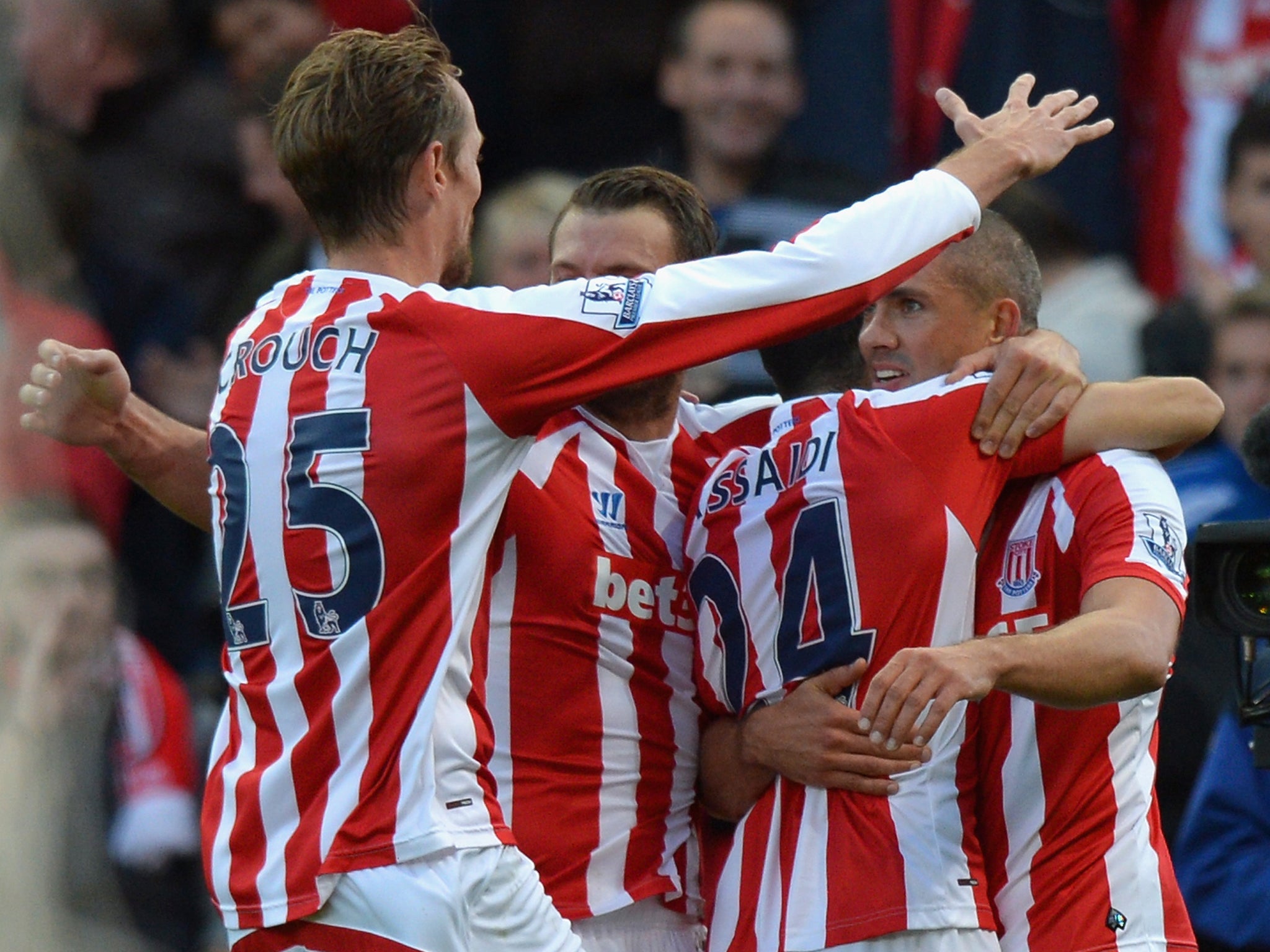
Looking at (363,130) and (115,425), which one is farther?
(115,425)

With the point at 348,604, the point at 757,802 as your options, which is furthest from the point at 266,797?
the point at 757,802

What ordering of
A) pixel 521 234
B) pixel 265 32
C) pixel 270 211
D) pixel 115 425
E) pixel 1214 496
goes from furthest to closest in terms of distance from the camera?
pixel 265 32 < pixel 270 211 < pixel 521 234 < pixel 1214 496 < pixel 115 425

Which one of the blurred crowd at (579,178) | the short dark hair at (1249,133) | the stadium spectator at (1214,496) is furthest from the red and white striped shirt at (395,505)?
the short dark hair at (1249,133)

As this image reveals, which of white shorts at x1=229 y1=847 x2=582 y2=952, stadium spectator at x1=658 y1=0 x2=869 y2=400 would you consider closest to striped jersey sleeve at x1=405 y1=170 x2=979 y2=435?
white shorts at x1=229 y1=847 x2=582 y2=952

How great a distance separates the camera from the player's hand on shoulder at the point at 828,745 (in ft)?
11.5

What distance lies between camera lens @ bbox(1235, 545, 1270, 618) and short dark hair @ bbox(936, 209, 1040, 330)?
603mm

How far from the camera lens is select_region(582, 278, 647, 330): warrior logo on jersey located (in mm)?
3311

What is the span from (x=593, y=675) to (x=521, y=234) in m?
2.89

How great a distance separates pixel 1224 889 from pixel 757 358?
2209 millimetres

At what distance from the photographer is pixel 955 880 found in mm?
3508

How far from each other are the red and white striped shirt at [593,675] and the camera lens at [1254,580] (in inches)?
39.5

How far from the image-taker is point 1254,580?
11.8ft

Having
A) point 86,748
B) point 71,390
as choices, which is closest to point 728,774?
point 71,390

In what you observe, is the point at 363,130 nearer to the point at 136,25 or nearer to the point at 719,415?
the point at 719,415
